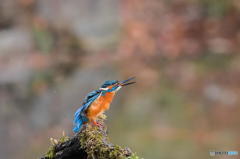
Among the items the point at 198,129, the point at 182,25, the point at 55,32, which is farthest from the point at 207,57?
the point at 55,32

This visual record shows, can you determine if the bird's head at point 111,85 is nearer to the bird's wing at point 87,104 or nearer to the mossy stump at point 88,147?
the bird's wing at point 87,104

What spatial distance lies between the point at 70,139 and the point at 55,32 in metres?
10.1

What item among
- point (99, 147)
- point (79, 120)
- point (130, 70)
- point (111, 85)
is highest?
point (130, 70)

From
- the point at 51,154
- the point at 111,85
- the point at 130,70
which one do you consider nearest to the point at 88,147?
the point at 51,154

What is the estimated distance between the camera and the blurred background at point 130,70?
26.7 feet

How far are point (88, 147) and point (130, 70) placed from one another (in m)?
8.14

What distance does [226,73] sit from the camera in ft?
31.6

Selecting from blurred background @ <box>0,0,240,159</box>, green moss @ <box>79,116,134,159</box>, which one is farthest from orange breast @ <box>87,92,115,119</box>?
blurred background @ <box>0,0,240,159</box>

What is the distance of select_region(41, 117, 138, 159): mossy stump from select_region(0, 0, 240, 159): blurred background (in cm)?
465

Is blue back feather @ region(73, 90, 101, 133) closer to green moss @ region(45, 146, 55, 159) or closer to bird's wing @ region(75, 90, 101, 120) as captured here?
bird's wing @ region(75, 90, 101, 120)

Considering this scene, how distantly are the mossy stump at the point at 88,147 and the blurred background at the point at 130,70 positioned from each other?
4650mm

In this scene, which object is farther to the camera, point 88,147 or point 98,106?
point 98,106

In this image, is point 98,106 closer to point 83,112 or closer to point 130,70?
point 83,112

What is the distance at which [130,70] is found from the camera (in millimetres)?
10508
